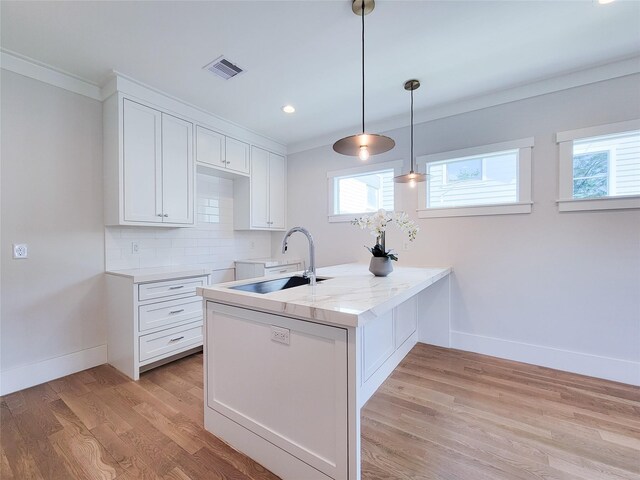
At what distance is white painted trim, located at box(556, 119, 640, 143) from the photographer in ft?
7.54

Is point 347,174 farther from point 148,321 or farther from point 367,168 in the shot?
point 148,321

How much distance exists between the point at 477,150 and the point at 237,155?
2.84 m

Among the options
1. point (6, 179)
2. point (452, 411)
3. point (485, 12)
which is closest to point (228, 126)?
point (6, 179)

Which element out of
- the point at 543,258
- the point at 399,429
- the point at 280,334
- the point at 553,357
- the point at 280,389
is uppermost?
the point at 543,258

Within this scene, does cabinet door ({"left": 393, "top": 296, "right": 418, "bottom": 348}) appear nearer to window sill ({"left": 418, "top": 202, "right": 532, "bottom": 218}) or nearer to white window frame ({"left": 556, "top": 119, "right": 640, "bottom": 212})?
window sill ({"left": 418, "top": 202, "right": 532, "bottom": 218})

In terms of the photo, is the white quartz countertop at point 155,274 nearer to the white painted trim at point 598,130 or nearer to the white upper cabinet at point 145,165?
the white upper cabinet at point 145,165

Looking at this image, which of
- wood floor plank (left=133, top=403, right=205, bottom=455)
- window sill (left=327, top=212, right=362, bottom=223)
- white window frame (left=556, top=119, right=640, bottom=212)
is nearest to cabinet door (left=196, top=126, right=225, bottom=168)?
window sill (left=327, top=212, right=362, bottom=223)

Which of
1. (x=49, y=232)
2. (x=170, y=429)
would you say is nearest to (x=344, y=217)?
(x=170, y=429)

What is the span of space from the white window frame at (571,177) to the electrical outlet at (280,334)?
275 cm

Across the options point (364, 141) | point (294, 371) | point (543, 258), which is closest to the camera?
point (294, 371)

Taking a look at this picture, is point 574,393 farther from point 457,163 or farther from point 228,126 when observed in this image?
point 228,126

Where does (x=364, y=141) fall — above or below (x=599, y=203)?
above

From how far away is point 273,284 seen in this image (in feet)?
6.73

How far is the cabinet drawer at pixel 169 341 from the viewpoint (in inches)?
97.7
